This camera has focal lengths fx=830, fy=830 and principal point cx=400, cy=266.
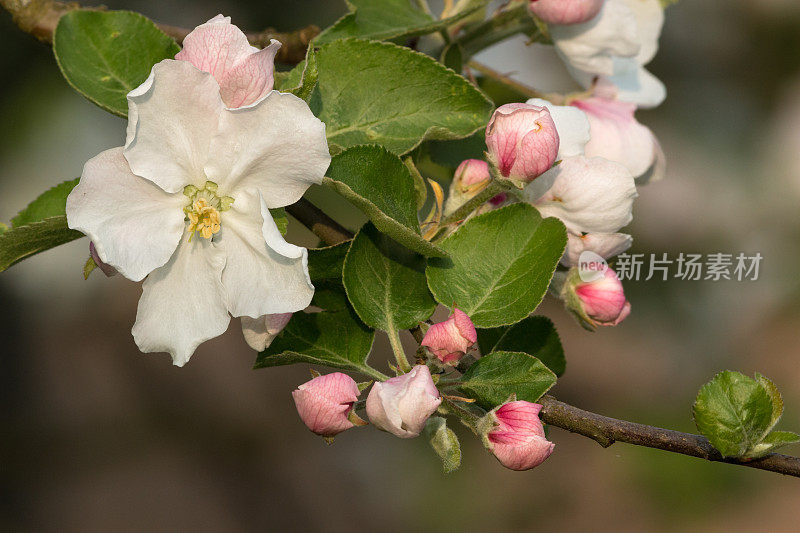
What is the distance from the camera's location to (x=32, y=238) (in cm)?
59

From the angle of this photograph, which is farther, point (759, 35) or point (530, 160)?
point (759, 35)

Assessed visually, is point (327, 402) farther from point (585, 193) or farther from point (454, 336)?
point (585, 193)

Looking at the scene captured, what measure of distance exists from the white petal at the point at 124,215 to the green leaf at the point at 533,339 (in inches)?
12.5

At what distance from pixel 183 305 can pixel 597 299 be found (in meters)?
0.32

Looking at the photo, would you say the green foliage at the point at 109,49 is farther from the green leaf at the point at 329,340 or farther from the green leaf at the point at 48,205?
the green leaf at the point at 329,340

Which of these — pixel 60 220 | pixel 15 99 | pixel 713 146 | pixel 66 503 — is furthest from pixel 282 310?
pixel 713 146

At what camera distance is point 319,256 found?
615mm

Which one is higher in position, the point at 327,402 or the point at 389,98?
the point at 389,98

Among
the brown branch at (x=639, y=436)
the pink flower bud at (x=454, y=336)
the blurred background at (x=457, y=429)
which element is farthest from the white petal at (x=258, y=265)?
the blurred background at (x=457, y=429)

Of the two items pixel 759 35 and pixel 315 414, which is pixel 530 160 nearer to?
pixel 315 414

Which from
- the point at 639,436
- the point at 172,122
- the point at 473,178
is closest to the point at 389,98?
the point at 473,178

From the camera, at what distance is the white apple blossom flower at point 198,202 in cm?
51

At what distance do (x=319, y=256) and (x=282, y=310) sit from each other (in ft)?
0.33

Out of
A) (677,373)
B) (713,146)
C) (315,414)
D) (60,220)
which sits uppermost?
(60,220)
